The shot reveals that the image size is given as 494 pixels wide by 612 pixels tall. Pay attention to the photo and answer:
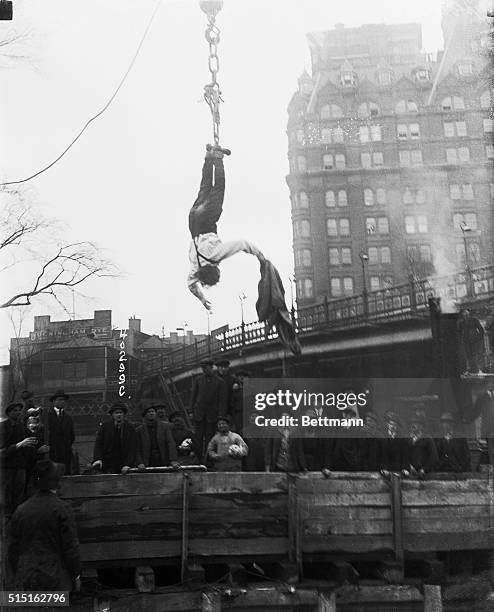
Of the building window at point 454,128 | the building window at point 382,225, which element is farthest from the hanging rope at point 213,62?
the building window at point 454,128

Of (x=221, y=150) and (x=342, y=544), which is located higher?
(x=221, y=150)

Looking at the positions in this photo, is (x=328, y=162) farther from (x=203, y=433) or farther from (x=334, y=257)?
(x=203, y=433)

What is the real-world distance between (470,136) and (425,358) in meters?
3.23

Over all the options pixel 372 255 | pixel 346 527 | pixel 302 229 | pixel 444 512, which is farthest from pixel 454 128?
pixel 346 527

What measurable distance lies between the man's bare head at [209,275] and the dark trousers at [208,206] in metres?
0.49

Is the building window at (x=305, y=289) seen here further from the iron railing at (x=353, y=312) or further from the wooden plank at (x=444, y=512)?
the wooden plank at (x=444, y=512)

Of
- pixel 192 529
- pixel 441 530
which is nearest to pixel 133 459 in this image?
pixel 192 529

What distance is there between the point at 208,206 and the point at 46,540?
16.7ft

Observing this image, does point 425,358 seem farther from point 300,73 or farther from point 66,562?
point 66,562

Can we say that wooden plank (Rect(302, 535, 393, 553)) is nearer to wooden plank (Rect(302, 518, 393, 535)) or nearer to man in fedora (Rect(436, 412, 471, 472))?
wooden plank (Rect(302, 518, 393, 535))

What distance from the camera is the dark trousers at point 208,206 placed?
941cm

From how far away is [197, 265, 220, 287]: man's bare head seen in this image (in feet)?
30.6

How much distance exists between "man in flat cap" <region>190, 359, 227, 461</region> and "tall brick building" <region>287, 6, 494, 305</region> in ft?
5.67

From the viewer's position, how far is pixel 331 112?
9.86 metres
